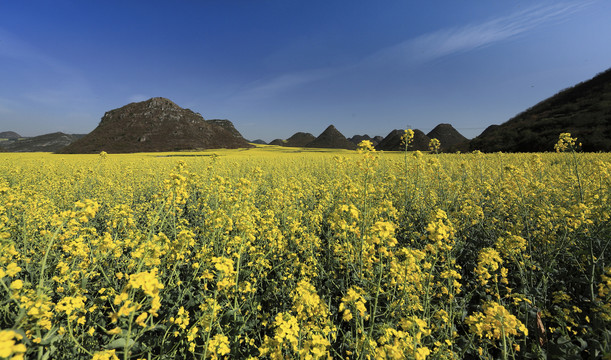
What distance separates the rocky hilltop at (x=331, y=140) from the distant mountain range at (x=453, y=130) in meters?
15.2

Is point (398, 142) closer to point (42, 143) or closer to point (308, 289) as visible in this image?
point (308, 289)

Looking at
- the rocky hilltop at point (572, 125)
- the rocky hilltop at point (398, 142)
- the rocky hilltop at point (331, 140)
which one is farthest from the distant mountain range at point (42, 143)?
the rocky hilltop at point (572, 125)

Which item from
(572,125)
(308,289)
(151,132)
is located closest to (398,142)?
(572,125)

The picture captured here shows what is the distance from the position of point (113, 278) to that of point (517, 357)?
14.7 feet

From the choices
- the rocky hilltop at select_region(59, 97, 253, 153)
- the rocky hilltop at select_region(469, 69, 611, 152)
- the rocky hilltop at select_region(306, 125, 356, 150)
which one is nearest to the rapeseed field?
the rocky hilltop at select_region(469, 69, 611, 152)

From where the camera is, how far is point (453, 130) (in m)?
52.7

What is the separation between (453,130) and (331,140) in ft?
98.5

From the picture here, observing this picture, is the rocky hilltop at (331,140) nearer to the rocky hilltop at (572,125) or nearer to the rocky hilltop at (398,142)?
the rocky hilltop at (398,142)

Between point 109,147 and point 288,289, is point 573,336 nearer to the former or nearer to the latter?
point 288,289

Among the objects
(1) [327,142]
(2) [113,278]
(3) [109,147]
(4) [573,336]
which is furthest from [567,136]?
(1) [327,142]

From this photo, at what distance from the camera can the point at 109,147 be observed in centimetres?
3834

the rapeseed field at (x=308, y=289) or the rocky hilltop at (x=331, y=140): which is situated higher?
the rocky hilltop at (x=331, y=140)

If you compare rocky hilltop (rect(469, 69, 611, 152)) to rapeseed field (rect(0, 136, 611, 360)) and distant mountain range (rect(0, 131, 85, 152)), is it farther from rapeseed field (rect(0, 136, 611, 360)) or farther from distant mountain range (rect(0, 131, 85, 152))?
distant mountain range (rect(0, 131, 85, 152))

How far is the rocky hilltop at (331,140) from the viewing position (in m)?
66.8
